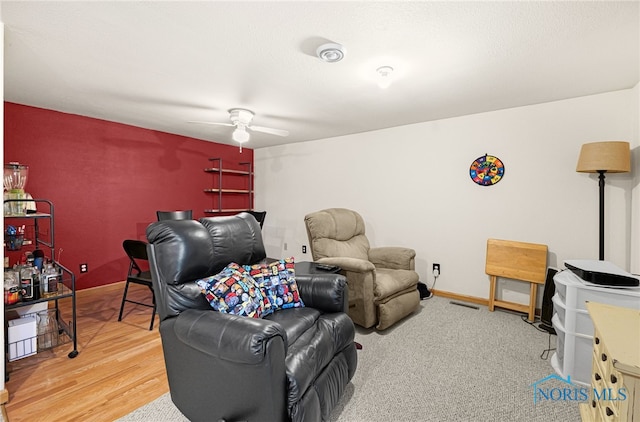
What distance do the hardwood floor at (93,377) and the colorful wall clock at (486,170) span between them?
3.54m

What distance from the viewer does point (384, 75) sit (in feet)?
7.46

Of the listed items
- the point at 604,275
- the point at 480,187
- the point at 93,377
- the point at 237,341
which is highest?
the point at 480,187

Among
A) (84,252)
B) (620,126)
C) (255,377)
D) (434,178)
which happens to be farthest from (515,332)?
(84,252)

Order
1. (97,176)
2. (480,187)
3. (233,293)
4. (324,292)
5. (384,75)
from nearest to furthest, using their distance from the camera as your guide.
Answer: (233,293) < (324,292) < (384,75) < (480,187) < (97,176)

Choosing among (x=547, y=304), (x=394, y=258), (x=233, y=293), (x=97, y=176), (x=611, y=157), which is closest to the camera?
(x=233, y=293)

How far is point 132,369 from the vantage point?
7.07 feet

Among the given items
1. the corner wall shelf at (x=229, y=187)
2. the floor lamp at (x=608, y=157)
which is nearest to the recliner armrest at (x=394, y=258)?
the floor lamp at (x=608, y=157)

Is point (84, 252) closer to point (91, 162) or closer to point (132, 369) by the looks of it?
point (91, 162)

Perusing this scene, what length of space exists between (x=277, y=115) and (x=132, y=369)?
2.79 m

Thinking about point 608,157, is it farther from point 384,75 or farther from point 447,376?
point 447,376

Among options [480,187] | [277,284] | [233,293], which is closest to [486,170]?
[480,187]

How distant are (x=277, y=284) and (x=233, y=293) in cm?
34

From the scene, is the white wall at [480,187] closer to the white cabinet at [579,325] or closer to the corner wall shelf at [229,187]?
the white cabinet at [579,325]

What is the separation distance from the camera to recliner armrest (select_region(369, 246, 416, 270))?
325cm
